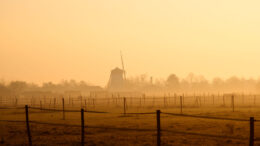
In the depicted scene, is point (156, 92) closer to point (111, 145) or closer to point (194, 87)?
point (194, 87)

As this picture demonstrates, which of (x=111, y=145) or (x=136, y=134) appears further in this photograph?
(x=136, y=134)

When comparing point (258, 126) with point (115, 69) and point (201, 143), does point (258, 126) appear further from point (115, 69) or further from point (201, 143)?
point (115, 69)

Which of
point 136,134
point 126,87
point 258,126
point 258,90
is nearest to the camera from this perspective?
point 136,134

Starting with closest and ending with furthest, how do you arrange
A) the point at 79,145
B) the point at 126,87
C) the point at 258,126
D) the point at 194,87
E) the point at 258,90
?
the point at 79,145, the point at 258,126, the point at 258,90, the point at 126,87, the point at 194,87

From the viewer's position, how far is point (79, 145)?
15977mm

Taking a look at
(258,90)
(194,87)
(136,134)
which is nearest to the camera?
(136,134)

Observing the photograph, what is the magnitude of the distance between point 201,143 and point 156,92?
150 m

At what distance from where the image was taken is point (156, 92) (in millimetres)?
166000

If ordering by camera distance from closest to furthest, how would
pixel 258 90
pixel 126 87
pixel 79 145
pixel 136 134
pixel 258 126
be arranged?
pixel 79 145, pixel 136 134, pixel 258 126, pixel 258 90, pixel 126 87

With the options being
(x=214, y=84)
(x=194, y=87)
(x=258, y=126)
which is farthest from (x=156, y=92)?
(x=258, y=126)

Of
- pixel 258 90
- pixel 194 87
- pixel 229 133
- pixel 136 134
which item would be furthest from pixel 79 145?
pixel 194 87

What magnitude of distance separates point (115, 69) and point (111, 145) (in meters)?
146

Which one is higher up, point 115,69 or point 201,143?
point 115,69

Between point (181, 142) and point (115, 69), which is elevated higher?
point (115, 69)
